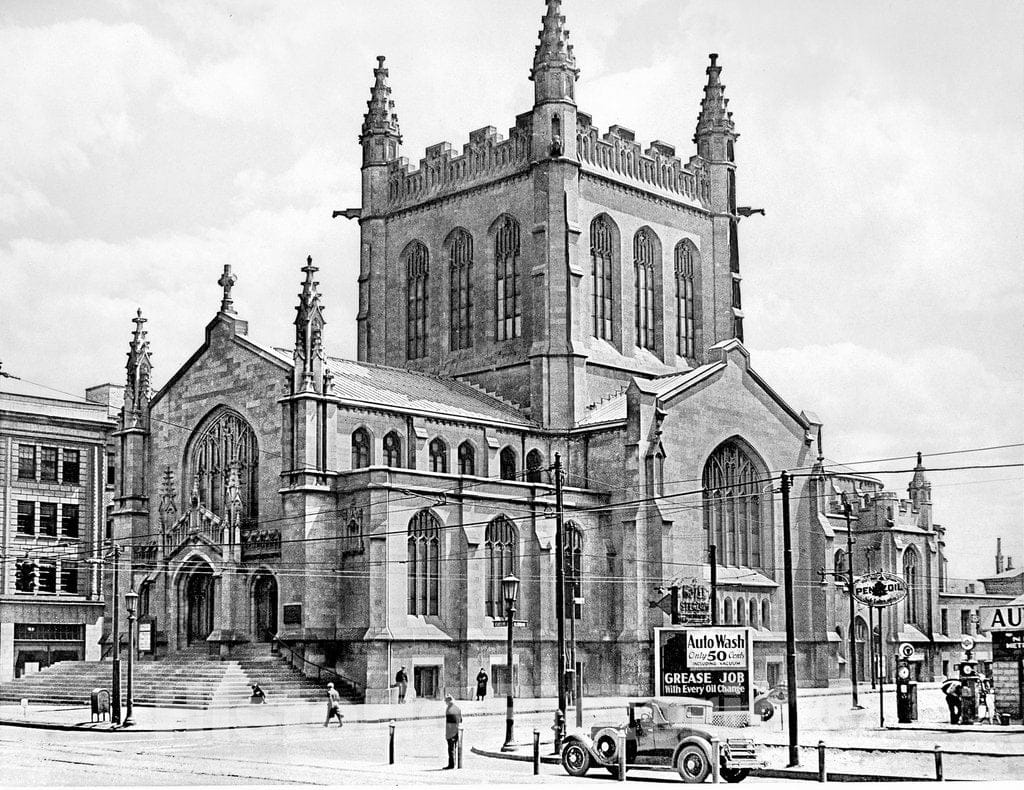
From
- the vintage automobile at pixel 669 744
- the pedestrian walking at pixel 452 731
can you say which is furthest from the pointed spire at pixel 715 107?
the vintage automobile at pixel 669 744

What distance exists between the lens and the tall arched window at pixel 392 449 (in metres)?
66.2

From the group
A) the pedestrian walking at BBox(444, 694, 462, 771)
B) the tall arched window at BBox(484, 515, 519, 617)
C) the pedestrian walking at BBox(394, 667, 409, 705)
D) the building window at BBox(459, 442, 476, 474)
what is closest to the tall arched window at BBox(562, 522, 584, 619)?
the tall arched window at BBox(484, 515, 519, 617)

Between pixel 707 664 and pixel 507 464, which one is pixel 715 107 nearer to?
pixel 507 464

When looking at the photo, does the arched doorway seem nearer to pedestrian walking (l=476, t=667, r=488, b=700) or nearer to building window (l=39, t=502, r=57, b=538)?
pedestrian walking (l=476, t=667, r=488, b=700)

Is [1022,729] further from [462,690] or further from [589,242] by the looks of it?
[589,242]

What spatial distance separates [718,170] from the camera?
8438cm

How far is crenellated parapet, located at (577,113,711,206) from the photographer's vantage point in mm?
76938

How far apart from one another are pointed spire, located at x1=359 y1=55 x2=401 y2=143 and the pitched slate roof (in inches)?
596

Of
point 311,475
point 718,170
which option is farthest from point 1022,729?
point 718,170

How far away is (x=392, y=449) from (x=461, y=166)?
772 inches

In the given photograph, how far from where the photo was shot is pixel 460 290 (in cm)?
8044

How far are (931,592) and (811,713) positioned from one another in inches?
1639

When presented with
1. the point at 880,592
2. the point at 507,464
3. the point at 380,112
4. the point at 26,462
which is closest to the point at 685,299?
the point at 507,464

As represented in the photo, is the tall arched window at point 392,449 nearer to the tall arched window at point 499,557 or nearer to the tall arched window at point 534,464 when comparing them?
the tall arched window at point 499,557
